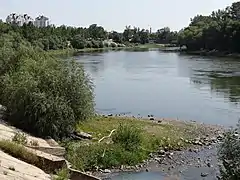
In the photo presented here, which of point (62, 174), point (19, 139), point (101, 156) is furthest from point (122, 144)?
point (62, 174)

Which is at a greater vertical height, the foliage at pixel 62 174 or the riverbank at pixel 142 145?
the foliage at pixel 62 174

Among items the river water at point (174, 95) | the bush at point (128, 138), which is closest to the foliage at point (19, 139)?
the river water at point (174, 95)

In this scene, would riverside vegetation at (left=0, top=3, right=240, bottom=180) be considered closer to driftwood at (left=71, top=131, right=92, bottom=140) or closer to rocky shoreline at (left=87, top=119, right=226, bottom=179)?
driftwood at (left=71, top=131, right=92, bottom=140)

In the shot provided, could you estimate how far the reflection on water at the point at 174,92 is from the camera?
141ft

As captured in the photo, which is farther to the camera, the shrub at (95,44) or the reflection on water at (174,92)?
the shrub at (95,44)

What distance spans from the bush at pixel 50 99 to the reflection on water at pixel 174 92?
1399cm

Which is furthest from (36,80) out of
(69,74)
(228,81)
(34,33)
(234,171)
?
(34,33)

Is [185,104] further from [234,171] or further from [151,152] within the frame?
[234,171]

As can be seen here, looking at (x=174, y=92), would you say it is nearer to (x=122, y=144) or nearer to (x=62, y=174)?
(x=122, y=144)

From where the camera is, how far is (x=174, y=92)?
55.8 m

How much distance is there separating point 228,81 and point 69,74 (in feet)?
123

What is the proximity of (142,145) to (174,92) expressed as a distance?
28588 mm

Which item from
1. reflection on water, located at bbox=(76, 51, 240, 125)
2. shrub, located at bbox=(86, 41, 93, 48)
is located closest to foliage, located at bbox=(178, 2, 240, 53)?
shrub, located at bbox=(86, 41, 93, 48)

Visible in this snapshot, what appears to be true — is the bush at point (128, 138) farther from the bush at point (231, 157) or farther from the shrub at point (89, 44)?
the shrub at point (89, 44)
